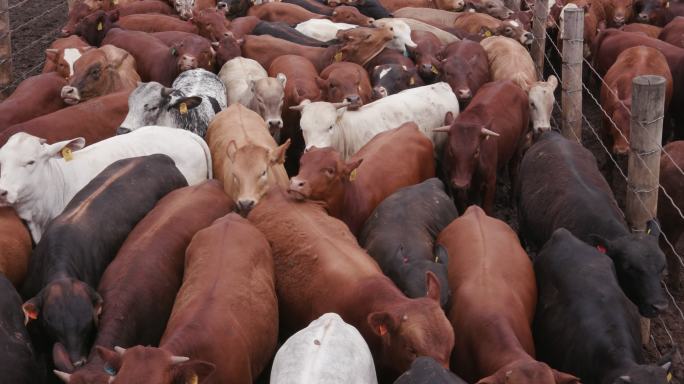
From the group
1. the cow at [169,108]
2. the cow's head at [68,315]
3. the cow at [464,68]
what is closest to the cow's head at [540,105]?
the cow at [464,68]

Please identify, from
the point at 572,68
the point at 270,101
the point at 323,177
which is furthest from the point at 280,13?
the point at 323,177

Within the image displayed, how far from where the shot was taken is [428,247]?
6.30m

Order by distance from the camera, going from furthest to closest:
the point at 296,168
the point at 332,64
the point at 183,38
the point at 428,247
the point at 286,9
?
the point at 286,9, the point at 183,38, the point at 332,64, the point at 296,168, the point at 428,247

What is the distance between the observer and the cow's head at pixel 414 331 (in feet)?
15.7

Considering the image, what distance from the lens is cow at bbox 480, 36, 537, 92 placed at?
9.45m

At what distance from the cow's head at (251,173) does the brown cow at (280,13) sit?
5.08 m

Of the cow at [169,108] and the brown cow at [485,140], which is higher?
the cow at [169,108]

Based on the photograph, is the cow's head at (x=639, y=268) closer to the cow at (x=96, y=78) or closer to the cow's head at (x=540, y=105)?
the cow's head at (x=540, y=105)

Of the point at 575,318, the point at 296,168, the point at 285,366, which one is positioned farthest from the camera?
the point at 296,168

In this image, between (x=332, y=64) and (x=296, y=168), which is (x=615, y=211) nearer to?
(x=296, y=168)

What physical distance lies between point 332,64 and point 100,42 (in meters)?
3.07

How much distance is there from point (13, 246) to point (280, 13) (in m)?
6.46

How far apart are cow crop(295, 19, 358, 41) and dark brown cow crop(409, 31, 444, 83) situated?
40.0 inches

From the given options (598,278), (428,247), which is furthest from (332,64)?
(598,278)
